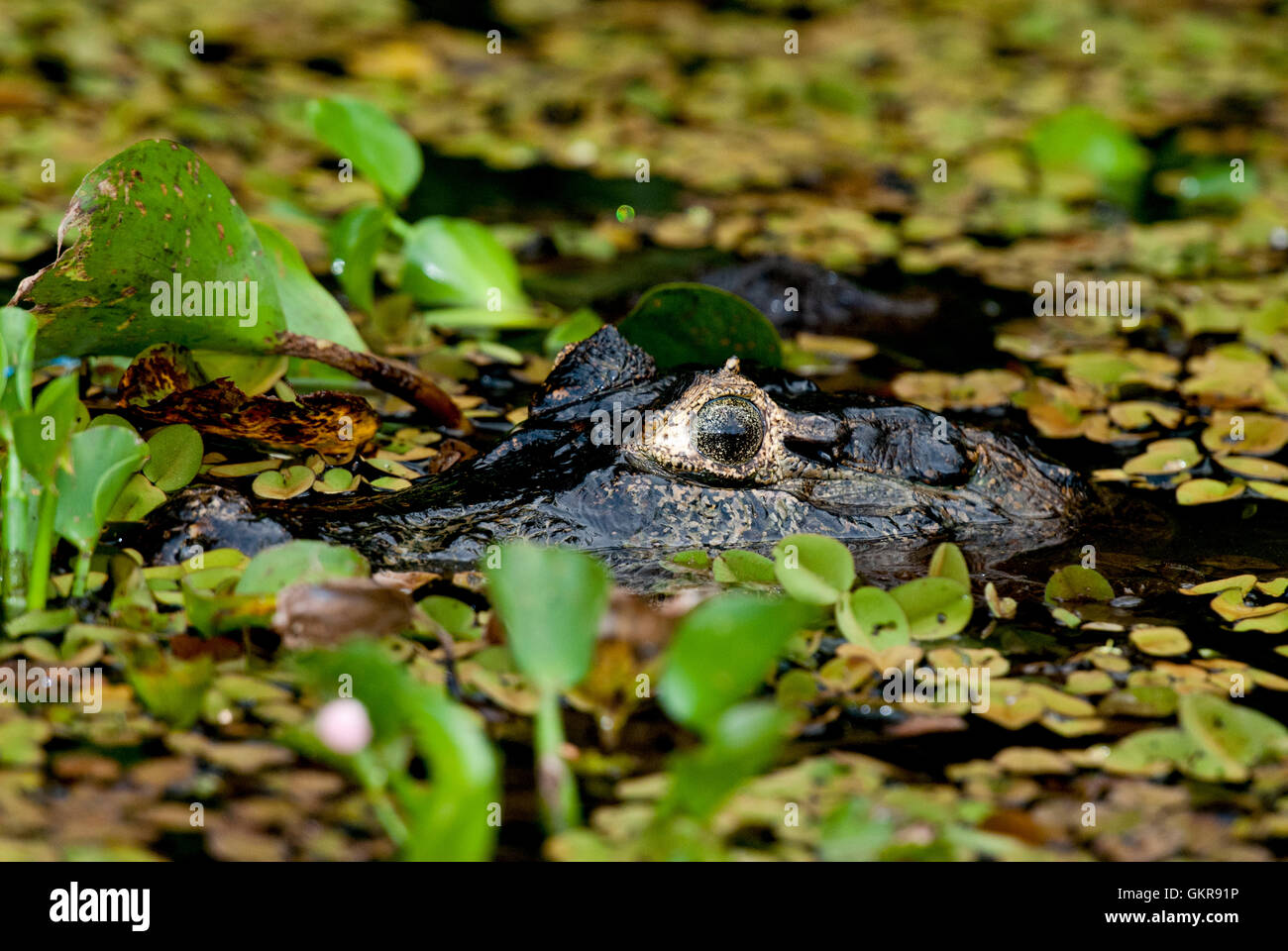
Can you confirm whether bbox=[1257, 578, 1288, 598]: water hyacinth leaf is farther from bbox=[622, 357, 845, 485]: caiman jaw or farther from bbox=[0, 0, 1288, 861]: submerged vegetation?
bbox=[622, 357, 845, 485]: caiman jaw

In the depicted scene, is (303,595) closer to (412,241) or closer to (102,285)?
(102,285)

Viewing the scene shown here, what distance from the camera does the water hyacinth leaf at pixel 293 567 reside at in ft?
8.96

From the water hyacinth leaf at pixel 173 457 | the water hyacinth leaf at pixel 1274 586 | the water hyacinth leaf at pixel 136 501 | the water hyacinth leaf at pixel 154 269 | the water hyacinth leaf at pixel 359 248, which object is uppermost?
the water hyacinth leaf at pixel 359 248

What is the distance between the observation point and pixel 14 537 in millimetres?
2721

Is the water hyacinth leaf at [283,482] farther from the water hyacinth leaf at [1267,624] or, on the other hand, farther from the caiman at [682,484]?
the water hyacinth leaf at [1267,624]

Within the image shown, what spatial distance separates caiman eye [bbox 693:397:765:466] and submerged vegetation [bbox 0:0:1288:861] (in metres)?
0.24

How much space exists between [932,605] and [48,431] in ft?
5.99

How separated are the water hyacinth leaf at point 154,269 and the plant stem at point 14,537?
49 cm

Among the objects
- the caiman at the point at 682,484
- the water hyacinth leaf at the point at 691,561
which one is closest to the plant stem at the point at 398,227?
the caiman at the point at 682,484

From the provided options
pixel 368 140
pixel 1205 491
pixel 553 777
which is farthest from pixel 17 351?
pixel 1205 491

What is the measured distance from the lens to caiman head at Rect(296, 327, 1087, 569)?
120 inches

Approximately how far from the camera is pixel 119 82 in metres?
6.25

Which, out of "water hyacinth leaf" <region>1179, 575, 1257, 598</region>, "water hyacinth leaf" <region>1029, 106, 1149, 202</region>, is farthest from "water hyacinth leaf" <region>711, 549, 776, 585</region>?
"water hyacinth leaf" <region>1029, 106, 1149, 202</region>
